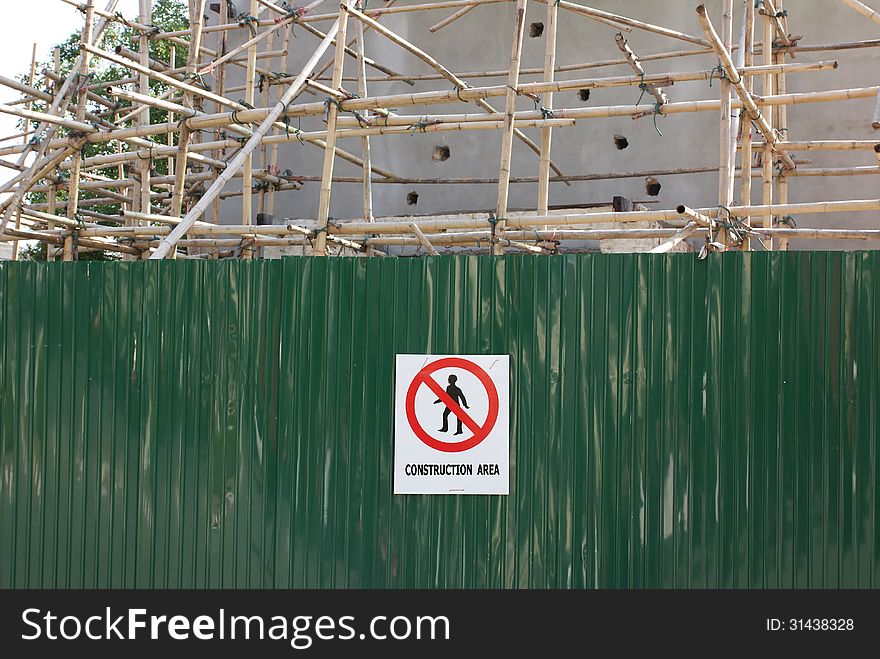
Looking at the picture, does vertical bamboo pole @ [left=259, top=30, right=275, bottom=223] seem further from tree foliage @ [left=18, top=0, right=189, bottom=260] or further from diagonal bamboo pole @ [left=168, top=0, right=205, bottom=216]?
tree foliage @ [left=18, top=0, right=189, bottom=260]

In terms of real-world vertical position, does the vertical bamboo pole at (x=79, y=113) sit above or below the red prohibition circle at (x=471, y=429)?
above

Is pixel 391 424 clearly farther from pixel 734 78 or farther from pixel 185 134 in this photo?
pixel 185 134

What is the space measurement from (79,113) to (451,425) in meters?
6.68

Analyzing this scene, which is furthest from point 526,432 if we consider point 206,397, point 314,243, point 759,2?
point 759,2

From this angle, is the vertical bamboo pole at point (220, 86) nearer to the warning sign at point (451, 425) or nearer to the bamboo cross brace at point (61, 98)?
the bamboo cross brace at point (61, 98)

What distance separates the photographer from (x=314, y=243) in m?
8.43

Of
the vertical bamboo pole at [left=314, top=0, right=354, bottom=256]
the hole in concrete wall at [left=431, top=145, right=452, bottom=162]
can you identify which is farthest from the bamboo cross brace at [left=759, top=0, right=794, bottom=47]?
the hole in concrete wall at [left=431, top=145, right=452, bottom=162]

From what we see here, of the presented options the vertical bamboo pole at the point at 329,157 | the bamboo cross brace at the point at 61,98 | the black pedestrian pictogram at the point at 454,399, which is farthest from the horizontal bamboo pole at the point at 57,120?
the black pedestrian pictogram at the point at 454,399

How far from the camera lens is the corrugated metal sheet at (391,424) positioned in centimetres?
513

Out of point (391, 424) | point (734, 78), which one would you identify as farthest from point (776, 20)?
point (391, 424)

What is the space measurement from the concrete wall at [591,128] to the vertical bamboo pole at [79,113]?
415 cm

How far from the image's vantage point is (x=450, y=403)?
5.30 meters
